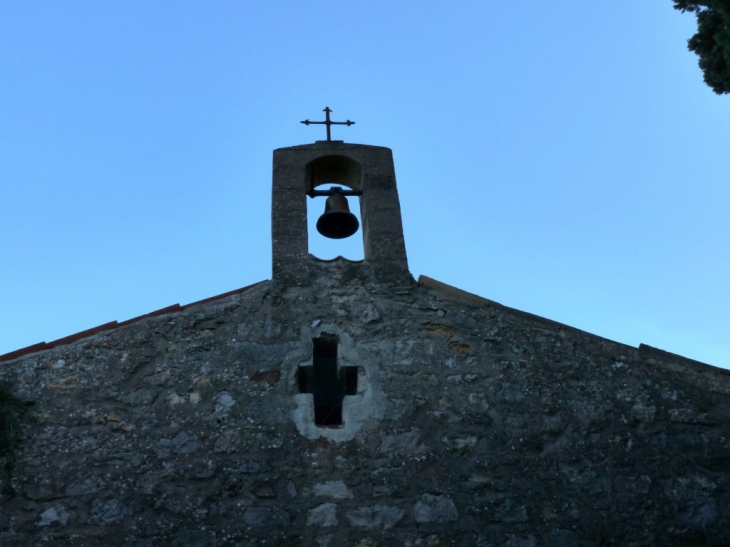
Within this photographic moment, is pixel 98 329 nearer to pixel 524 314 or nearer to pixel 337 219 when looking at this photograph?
pixel 337 219

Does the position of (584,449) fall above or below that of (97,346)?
below

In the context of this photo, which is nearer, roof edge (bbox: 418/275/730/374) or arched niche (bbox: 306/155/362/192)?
roof edge (bbox: 418/275/730/374)

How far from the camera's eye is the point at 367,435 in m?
5.10

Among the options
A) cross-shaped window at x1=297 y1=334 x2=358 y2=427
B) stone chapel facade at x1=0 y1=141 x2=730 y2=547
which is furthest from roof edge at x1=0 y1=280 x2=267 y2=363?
cross-shaped window at x1=297 y1=334 x2=358 y2=427

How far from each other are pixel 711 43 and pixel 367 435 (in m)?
3.59

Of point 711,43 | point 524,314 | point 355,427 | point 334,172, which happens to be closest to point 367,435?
point 355,427

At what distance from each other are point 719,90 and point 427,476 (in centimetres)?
328

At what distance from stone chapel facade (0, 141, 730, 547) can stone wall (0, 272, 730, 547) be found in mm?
11

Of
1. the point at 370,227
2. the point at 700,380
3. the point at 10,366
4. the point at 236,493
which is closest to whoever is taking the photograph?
the point at 236,493

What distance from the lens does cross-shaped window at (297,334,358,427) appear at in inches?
208

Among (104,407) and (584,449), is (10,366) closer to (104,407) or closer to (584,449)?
(104,407)

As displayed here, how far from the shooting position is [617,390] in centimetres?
544

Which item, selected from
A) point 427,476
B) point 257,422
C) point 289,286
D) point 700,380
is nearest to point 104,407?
point 257,422

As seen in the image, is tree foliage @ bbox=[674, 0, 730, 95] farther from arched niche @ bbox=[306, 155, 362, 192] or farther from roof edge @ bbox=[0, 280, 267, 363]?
roof edge @ bbox=[0, 280, 267, 363]
